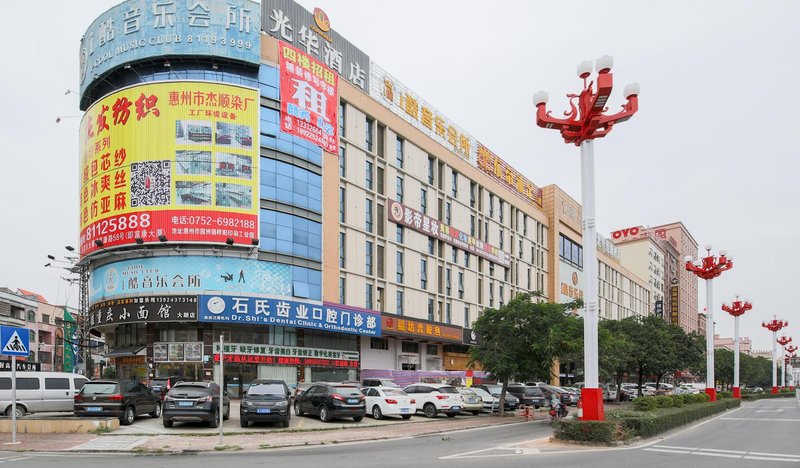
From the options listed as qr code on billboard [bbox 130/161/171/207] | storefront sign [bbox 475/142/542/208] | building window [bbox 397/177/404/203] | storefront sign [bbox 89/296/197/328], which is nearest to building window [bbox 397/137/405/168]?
building window [bbox 397/177/404/203]

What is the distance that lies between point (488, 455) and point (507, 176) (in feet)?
173

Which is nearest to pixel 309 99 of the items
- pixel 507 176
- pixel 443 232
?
pixel 443 232

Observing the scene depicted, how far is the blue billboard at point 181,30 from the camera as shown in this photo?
36562 millimetres

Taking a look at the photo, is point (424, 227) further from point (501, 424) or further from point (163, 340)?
point (501, 424)

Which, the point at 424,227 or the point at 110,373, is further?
the point at 110,373

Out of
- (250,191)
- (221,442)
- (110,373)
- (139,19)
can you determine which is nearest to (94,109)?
(139,19)

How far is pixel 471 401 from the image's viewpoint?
3000 centimetres

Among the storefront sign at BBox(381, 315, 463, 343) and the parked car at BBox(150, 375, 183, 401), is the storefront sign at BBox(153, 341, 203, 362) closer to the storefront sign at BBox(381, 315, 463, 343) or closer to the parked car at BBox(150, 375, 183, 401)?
the parked car at BBox(150, 375, 183, 401)

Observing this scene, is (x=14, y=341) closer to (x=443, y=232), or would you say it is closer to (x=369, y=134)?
(x=369, y=134)

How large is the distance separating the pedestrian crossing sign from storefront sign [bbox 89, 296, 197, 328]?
1707 cm

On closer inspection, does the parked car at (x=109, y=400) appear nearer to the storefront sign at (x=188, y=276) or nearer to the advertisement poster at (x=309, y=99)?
the storefront sign at (x=188, y=276)

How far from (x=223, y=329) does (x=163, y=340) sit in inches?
134

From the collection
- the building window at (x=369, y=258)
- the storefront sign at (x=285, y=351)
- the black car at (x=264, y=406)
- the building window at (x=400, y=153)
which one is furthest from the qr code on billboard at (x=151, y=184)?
the building window at (x=400, y=153)

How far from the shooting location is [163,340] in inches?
1441
